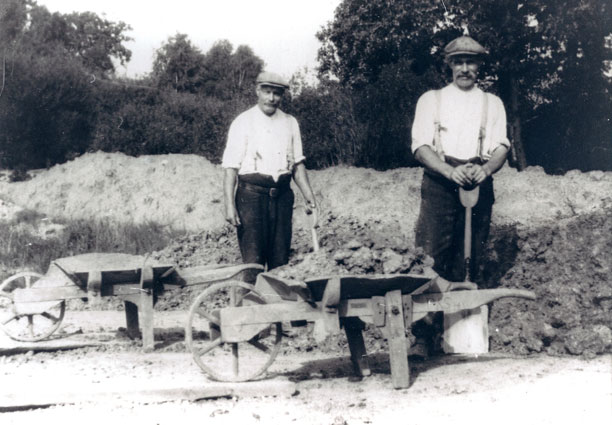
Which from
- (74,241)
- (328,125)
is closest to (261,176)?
(74,241)

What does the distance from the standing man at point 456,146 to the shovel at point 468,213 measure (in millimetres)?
111

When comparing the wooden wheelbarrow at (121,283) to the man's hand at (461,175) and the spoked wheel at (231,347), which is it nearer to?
the spoked wheel at (231,347)

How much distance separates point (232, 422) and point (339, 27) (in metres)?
14.4

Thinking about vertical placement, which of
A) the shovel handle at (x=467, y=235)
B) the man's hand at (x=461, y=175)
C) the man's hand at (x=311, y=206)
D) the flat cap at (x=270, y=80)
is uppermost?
the flat cap at (x=270, y=80)

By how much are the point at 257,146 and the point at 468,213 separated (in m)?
1.84

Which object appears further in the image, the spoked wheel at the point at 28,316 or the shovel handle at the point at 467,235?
the spoked wheel at the point at 28,316

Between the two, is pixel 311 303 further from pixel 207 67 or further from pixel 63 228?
pixel 207 67

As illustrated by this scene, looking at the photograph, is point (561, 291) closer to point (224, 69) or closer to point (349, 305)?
point (349, 305)

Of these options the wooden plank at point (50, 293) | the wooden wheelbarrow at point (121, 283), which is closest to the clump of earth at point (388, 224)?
the wooden wheelbarrow at point (121, 283)

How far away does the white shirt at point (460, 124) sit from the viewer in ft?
17.5

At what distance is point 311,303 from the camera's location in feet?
14.9

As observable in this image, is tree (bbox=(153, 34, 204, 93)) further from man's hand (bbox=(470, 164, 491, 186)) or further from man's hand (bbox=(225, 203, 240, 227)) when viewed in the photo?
man's hand (bbox=(470, 164, 491, 186))

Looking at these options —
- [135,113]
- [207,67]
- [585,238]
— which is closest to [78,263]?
[585,238]

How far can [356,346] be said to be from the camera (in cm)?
500
